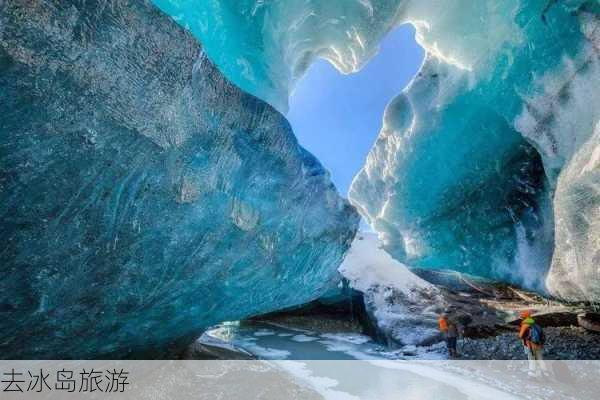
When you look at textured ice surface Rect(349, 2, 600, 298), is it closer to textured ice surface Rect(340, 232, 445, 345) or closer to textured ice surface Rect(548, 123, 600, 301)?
textured ice surface Rect(548, 123, 600, 301)

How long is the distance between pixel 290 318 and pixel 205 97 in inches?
741

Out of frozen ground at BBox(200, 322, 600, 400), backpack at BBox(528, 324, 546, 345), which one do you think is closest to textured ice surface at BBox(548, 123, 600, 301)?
frozen ground at BBox(200, 322, 600, 400)

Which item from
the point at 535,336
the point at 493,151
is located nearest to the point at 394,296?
the point at 535,336

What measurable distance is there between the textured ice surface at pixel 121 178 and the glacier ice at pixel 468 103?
2.33 m

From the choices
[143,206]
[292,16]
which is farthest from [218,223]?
[292,16]

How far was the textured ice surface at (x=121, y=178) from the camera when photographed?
2.59 m

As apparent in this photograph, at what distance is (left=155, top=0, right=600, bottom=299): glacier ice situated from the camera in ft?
16.6

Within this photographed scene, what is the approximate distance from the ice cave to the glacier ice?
36mm

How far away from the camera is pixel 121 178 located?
11.1 feet

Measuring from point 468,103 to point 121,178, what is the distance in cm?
683

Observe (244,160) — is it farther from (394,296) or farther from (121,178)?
(394,296)

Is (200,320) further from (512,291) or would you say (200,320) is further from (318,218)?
(512,291)

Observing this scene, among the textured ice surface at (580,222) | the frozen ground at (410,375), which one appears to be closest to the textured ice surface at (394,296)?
the frozen ground at (410,375)

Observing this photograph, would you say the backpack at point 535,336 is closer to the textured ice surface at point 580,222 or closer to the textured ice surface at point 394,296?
the textured ice surface at point 580,222
